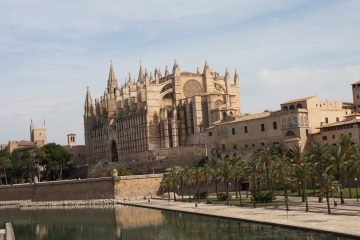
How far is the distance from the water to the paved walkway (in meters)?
0.64

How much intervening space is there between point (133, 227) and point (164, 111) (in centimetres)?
4698

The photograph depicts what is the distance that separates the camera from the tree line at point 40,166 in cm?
10225

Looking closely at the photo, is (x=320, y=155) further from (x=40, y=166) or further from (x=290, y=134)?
(x=40, y=166)

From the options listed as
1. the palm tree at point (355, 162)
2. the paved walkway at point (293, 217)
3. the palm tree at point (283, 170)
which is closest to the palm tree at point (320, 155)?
the palm tree at point (355, 162)

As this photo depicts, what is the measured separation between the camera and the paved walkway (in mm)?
30672

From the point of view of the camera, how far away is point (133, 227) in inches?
1754

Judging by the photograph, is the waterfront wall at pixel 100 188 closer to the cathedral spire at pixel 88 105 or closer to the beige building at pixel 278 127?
the beige building at pixel 278 127

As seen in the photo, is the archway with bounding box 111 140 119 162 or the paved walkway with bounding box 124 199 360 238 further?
the archway with bounding box 111 140 119 162

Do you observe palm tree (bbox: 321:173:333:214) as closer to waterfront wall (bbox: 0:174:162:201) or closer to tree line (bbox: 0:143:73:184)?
waterfront wall (bbox: 0:174:162:201)

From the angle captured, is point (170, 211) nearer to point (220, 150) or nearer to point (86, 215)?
point (86, 215)

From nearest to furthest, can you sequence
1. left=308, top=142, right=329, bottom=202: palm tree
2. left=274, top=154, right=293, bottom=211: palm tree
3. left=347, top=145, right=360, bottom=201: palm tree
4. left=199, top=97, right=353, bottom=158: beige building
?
left=308, top=142, right=329, bottom=202: palm tree → left=347, top=145, right=360, bottom=201: palm tree → left=274, top=154, right=293, bottom=211: palm tree → left=199, top=97, right=353, bottom=158: beige building

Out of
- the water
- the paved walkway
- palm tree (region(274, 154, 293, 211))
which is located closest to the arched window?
palm tree (region(274, 154, 293, 211))

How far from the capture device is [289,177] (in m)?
47.9

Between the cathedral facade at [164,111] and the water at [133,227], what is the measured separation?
2510cm
